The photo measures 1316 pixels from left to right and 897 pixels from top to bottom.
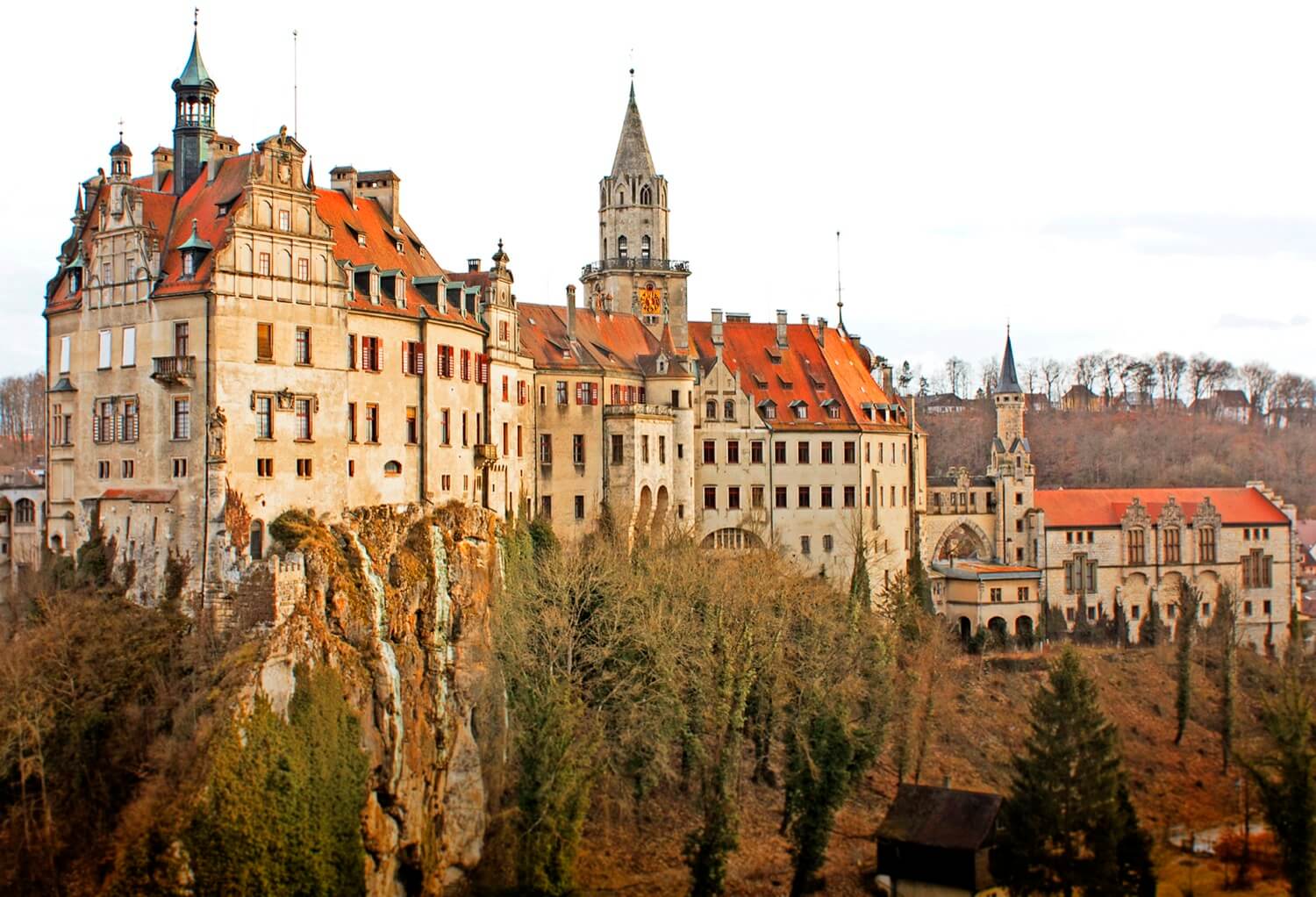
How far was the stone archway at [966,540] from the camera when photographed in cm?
8431

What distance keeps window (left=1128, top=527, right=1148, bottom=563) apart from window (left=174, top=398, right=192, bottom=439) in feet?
190

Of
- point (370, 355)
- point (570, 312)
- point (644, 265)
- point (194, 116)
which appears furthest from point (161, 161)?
point (644, 265)

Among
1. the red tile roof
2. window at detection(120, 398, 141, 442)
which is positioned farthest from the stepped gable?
the red tile roof

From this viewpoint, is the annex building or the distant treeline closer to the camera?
the annex building

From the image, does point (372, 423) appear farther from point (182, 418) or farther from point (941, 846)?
point (941, 846)

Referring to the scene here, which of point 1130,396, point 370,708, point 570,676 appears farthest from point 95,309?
point 1130,396

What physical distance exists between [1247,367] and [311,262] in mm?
119954

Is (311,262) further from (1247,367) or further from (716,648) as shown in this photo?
(1247,367)

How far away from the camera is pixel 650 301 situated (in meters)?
80.6

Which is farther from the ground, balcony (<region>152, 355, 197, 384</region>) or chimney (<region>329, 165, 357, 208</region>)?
chimney (<region>329, 165, 357, 208</region>)

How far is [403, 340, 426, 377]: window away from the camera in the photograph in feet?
175

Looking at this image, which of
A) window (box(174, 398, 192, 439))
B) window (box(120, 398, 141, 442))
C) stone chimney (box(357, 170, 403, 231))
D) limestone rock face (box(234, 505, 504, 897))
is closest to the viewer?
limestone rock face (box(234, 505, 504, 897))

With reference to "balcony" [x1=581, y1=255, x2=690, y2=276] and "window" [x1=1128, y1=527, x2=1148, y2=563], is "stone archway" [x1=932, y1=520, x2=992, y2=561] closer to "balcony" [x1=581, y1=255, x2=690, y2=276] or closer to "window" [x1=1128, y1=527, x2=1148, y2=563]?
"window" [x1=1128, y1=527, x2=1148, y2=563]

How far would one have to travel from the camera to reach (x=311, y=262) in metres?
49.3
